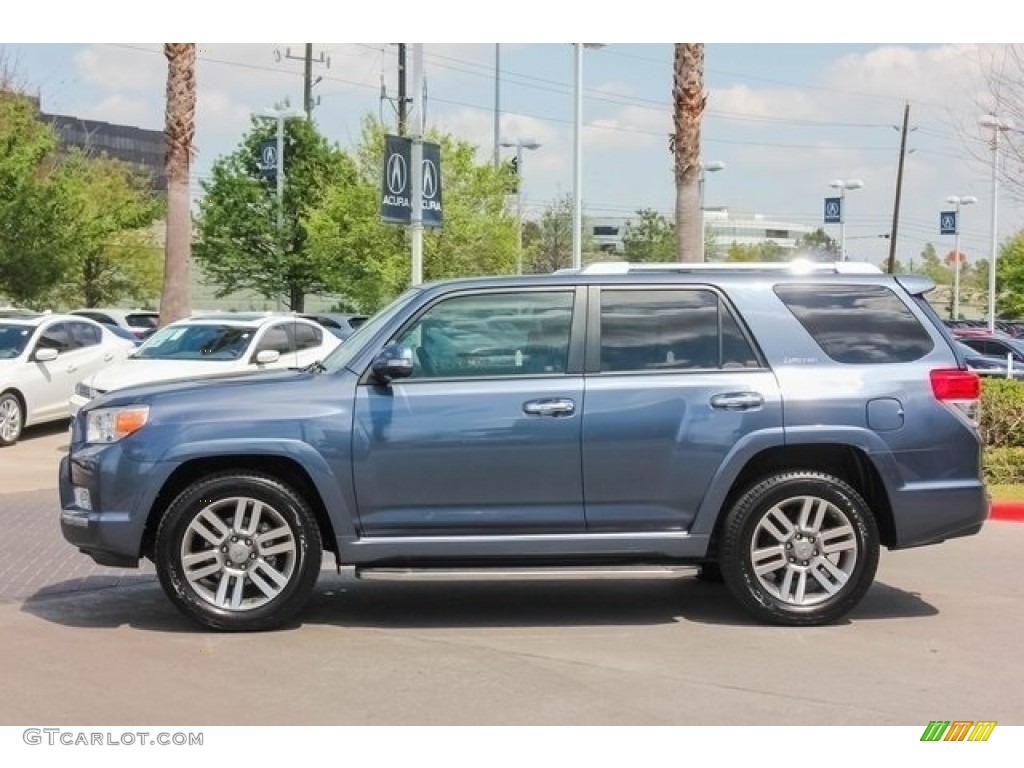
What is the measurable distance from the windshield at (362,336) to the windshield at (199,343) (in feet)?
28.9

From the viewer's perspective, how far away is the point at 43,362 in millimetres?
17438

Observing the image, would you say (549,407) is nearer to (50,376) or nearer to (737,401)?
(737,401)

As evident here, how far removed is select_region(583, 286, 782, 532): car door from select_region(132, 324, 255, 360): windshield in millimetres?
9627

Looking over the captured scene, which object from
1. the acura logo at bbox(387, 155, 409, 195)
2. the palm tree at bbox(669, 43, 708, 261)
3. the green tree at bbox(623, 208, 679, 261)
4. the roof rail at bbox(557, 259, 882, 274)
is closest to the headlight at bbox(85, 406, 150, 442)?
the roof rail at bbox(557, 259, 882, 274)

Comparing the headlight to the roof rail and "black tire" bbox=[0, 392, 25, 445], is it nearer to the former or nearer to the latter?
the roof rail

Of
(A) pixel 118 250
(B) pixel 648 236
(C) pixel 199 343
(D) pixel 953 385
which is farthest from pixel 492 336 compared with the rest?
(B) pixel 648 236

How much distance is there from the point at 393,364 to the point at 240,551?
4.08 ft

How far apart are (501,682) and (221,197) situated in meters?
35.7

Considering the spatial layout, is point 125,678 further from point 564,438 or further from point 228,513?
point 564,438

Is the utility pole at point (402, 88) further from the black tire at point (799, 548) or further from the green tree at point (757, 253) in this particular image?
the green tree at point (757, 253)

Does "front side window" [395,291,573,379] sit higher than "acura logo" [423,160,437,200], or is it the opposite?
"acura logo" [423,160,437,200]

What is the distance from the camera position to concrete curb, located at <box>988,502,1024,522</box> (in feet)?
36.1

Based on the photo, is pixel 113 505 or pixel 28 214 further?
pixel 28 214

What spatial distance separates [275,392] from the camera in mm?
6746
